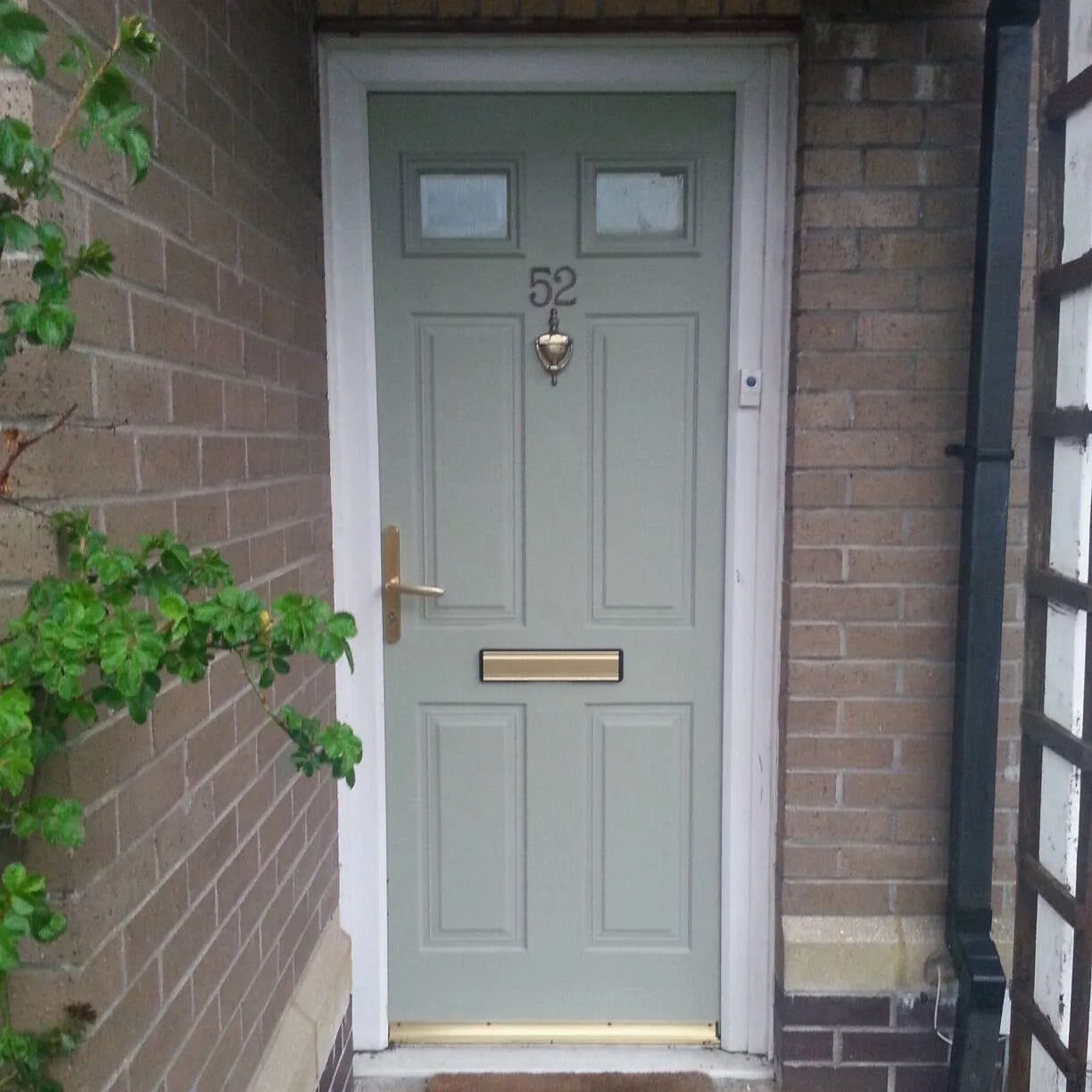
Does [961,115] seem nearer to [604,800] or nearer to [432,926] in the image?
[604,800]

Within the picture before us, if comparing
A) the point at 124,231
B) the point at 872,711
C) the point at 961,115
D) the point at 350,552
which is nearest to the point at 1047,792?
the point at 872,711

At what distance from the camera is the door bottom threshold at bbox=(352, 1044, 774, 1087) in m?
2.31

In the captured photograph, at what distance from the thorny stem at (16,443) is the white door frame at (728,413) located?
1213 mm

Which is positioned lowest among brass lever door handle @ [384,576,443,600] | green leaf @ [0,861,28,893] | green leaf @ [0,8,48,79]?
green leaf @ [0,861,28,893]

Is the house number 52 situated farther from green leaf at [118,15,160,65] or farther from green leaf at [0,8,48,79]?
green leaf at [0,8,48,79]

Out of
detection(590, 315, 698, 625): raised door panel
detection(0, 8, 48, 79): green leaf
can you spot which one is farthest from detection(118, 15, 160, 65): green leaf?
detection(590, 315, 698, 625): raised door panel

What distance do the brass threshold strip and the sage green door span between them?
3cm

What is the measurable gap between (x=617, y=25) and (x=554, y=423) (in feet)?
3.05

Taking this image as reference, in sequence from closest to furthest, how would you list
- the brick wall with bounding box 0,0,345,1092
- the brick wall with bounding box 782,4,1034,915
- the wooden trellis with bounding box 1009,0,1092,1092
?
the brick wall with bounding box 0,0,345,1092 < the wooden trellis with bounding box 1009,0,1092,1092 < the brick wall with bounding box 782,4,1034,915

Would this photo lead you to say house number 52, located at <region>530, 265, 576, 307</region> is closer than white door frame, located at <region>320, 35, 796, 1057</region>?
No

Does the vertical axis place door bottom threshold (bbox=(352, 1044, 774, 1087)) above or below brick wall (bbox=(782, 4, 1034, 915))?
→ below

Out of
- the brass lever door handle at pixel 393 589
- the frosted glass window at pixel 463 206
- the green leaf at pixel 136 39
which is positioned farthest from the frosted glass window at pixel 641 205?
the green leaf at pixel 136 39

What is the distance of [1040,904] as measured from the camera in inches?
67.2

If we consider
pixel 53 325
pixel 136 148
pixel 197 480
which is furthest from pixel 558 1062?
pixel 136 148
